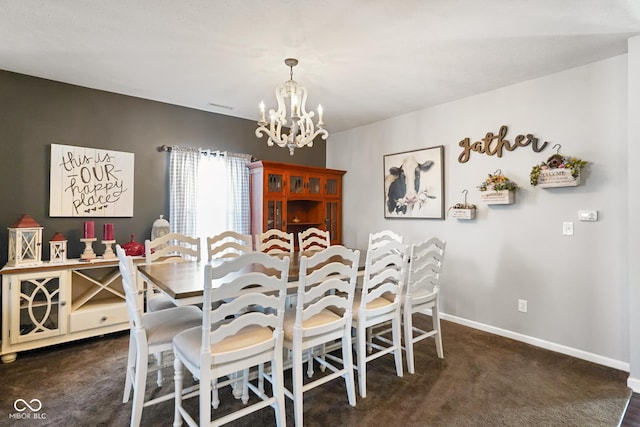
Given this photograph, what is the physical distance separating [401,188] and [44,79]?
3960 millimetres

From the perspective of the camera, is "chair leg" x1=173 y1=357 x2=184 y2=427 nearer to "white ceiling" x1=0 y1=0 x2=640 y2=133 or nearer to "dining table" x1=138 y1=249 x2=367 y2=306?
"dining table" x1=138 y1=249 x2=367 y2=306

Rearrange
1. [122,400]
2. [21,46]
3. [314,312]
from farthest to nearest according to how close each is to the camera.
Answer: [21,46], [122,400], [314,312]

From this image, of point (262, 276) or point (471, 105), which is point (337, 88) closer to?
point (471, 105)

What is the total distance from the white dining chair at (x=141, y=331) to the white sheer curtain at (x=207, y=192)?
1.83 m

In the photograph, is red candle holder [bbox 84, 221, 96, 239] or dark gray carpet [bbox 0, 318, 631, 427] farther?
red candle holder [bbox 84, 221, 96, 239]

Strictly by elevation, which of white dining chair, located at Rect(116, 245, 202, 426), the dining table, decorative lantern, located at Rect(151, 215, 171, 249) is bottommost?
white dining chair, located at Rect(116, 245, 202, 426)

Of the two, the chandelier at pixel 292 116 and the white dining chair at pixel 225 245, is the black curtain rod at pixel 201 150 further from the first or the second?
the chandelier at pixel 292 116

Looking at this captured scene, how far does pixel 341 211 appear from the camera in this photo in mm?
5148

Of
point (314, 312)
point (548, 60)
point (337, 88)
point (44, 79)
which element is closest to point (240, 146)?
point (337, 88)

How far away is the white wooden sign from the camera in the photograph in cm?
318

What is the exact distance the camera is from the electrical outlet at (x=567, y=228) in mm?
2885

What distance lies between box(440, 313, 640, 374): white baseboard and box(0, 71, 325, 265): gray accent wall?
358 cm

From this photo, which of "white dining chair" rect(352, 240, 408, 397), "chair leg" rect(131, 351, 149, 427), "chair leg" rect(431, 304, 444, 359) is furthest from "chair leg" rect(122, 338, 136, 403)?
"chair leg" rect(431, 304, 444, 359)

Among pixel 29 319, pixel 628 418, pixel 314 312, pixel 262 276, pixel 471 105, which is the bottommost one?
→ pixel 628 418
